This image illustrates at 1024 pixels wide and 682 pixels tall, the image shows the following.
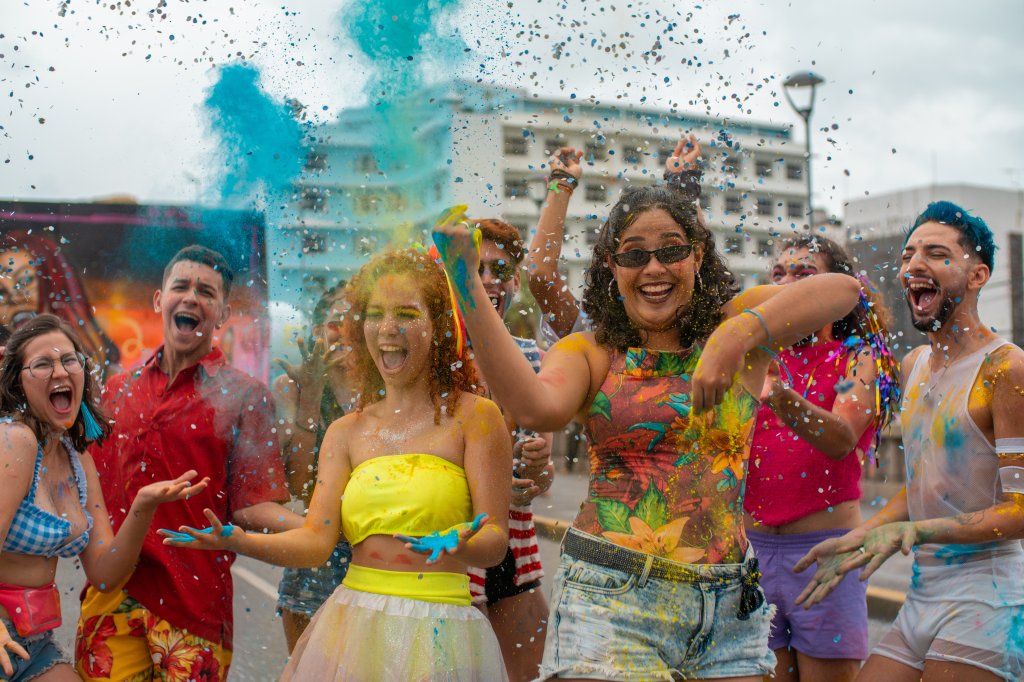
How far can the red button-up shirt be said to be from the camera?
3154 millimetres

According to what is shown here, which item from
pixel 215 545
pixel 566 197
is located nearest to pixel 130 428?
pixel 215 545

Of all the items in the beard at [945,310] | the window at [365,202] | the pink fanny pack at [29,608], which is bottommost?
the pink fanny pack at [29,608]

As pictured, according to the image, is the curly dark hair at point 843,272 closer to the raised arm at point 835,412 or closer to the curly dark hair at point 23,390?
the raised arm at point 835,412

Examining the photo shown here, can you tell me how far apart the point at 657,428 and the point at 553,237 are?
0.94 meters

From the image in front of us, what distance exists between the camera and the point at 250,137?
10.7ft

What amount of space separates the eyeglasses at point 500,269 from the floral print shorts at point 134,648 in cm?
A: 144

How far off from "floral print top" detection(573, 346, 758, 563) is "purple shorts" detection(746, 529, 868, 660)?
3.16ft

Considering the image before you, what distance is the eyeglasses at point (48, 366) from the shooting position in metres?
3.10

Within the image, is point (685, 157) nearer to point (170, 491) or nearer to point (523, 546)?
point (523, 546)

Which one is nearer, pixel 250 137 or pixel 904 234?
pixel 250 137

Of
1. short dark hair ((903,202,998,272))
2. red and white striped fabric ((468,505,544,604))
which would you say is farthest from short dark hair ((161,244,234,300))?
short dark hair ((903,202,998,272))

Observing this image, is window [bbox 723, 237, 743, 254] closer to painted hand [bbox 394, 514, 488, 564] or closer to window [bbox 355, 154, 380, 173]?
window [bbox 355, 154, 380, 173]

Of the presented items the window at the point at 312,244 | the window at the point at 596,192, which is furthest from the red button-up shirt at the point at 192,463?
the window at the point at 596,192

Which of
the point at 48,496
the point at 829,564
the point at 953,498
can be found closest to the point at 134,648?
the point at 48,496
